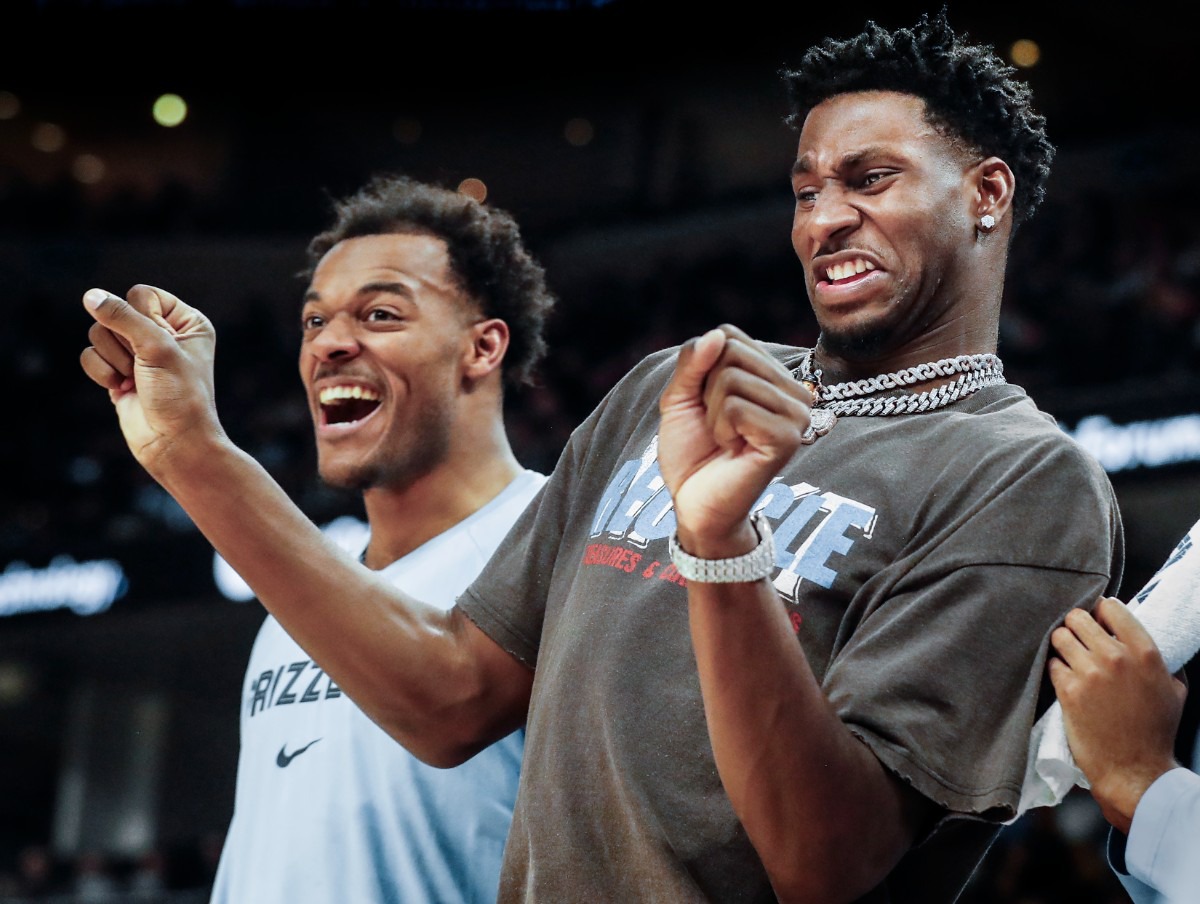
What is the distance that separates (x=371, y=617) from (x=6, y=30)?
13074mm

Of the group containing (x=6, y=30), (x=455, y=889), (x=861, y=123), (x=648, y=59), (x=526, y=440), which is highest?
(x=6, y=30)

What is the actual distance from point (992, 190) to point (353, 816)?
1480 mm

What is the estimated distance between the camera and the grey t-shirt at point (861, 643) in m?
1.52

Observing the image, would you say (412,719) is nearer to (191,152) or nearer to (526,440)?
(526,440)

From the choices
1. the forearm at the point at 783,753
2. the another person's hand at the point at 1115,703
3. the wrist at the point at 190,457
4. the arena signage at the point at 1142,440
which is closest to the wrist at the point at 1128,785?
the another person's hand at the point at 1115,703

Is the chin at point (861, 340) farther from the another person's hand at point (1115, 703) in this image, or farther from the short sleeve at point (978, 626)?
the another person's hand at point (1115, 703)

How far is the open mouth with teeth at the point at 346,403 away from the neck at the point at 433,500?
0.16m

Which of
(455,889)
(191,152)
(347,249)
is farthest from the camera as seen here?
(191,152)

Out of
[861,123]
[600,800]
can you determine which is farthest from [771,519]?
[861,123]

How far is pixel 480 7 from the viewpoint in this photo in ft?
41.0

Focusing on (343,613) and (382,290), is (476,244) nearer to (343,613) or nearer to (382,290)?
(382,290)

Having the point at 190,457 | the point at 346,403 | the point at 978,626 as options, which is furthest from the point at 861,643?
the point at 346,403

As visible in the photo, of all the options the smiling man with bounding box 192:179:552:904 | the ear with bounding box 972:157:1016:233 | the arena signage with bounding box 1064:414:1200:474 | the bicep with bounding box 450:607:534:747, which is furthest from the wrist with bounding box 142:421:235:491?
the arena signage with bounding box 1064:414:1200:474

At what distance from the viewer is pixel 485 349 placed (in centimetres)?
316
